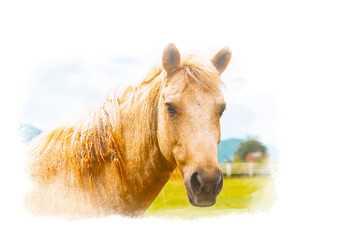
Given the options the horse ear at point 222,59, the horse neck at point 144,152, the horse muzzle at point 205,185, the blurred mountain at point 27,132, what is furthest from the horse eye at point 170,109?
the blurred mountain at point 27,132

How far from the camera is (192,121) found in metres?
1.71

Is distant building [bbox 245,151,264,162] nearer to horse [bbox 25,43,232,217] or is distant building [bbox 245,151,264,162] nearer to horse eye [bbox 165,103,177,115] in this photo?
horse [bbox 25,43,232,217]

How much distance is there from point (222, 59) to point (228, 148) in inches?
25.1

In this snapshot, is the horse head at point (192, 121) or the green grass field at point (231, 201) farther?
the green grass field at point (231, 201)

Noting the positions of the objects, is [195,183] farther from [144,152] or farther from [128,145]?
[128,145]

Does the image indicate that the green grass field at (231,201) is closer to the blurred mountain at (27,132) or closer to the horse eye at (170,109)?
the horse eye at (170,109)

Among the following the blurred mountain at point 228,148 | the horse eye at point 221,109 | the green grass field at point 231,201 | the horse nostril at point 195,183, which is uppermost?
the horse eye at point 221,109

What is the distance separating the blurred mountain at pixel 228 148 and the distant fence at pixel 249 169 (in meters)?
0.07

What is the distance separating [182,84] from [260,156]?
0.82 metres

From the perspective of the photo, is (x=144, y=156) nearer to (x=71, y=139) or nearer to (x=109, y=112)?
(x=109, y=112)

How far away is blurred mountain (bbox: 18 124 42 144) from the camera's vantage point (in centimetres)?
204

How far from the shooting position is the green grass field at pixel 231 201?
206cm

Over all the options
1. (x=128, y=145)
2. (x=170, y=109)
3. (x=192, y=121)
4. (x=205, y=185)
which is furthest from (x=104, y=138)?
(x=205, y=185)

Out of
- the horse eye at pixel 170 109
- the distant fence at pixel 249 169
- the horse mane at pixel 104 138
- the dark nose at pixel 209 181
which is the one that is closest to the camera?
the dark nose at pixel 209 181
